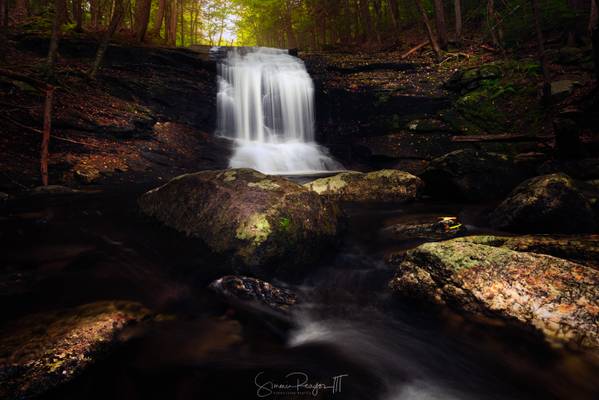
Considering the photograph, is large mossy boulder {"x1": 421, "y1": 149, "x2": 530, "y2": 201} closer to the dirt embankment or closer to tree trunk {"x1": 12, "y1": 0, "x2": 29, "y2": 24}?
the dirt embankment

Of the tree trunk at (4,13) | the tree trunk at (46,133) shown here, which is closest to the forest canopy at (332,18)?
the tree trunk at (4,13)

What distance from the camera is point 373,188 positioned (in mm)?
9164

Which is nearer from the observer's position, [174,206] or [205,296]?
[205,296]

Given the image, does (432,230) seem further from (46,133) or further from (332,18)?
(332,18)

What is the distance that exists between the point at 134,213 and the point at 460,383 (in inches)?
257

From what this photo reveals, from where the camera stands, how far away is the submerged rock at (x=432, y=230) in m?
5.94

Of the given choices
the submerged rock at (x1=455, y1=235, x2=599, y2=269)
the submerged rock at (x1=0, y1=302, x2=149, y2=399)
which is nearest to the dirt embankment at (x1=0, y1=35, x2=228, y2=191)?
the submerged rock at (x1=0, y1=302, x2=149, y2=399)

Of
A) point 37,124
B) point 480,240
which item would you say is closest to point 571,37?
point 480,240

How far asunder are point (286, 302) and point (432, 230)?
10.9 ft

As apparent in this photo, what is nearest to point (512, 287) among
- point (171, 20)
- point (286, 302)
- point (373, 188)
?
point (286, 302)

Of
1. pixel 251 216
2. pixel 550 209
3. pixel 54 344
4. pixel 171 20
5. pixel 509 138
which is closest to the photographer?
pixel 54 344

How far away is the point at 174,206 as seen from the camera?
5645 mm

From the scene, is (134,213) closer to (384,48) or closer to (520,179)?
(520,179)

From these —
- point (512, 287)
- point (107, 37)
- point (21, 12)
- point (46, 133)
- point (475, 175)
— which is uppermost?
point (21, 12)
